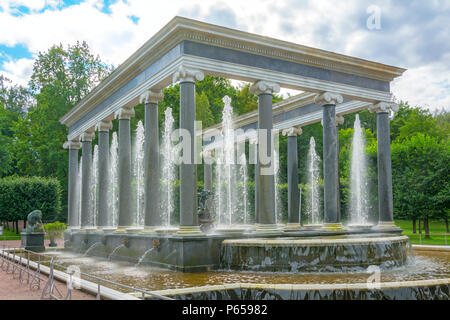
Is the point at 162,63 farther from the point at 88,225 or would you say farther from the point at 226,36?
the point at 88,225

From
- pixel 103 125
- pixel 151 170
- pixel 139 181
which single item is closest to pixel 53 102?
pixel 139 181

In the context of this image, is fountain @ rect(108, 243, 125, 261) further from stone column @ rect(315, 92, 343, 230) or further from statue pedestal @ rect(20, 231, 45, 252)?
stone column @ rect(315, 92, 343, 230)

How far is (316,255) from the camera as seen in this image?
661 inches

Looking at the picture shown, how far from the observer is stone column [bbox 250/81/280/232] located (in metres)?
21.4

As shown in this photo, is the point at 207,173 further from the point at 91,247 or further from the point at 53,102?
the point at 53,102

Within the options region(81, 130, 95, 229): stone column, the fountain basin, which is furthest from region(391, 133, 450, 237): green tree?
region(81, 130, 95, 229): stone column

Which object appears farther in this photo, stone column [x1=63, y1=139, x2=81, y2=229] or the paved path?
stone column [x1=63, y1=139, x2=81, y2=229]

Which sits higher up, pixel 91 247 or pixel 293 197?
pixel 293 197

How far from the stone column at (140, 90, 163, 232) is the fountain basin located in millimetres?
6843

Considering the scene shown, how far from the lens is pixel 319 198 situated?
46.5 m

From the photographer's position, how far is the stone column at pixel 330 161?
81.1 ft

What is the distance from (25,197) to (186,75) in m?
38.4
